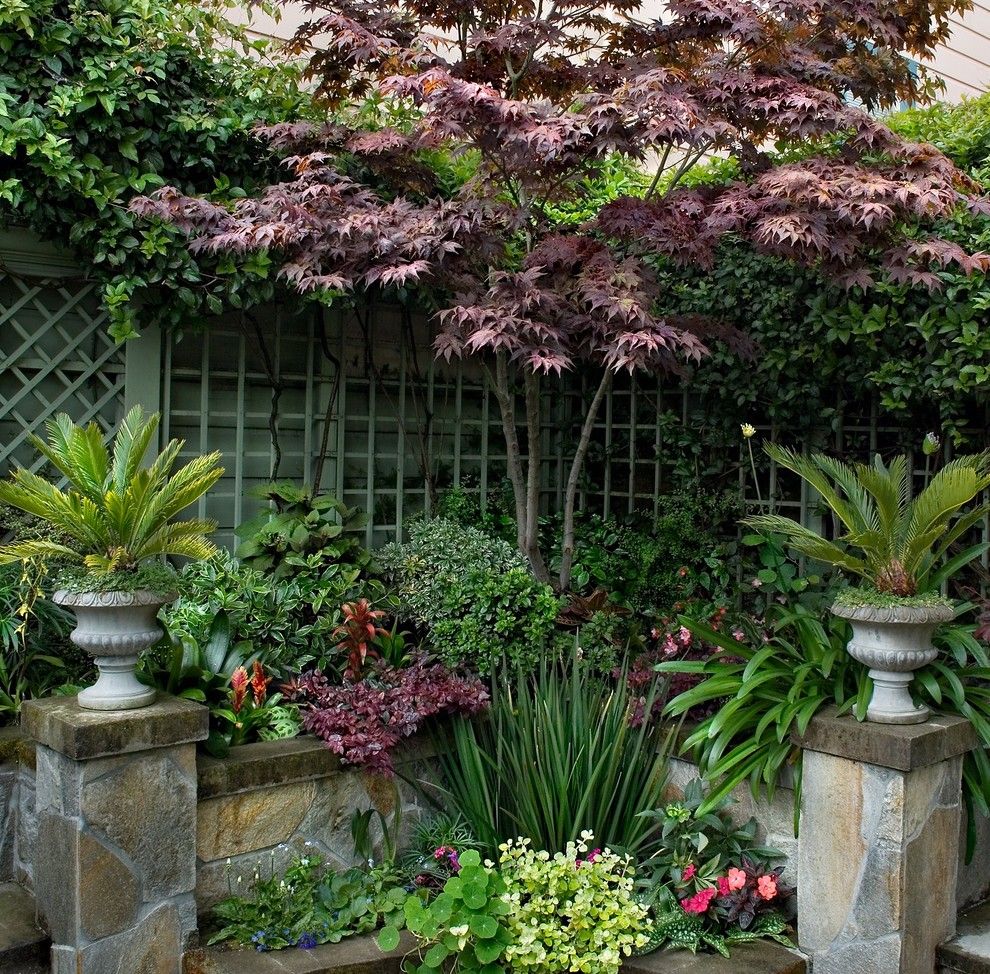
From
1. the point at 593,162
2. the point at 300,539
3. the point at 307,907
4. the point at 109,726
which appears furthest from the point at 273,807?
the point at 593,162

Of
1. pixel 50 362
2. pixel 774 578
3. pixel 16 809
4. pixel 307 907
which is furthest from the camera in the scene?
pixel 774 578

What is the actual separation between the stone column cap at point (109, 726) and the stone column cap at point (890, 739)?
1.97 meters

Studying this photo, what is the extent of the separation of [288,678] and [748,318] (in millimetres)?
2798

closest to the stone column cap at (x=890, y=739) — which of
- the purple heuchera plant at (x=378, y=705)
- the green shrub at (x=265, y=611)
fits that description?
the purple heuchera plant at (x=378, y=705)

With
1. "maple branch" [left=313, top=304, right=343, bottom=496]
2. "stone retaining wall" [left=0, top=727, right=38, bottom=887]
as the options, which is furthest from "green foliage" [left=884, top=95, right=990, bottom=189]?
"stone retaining wall" [left=0, top=727, right=38, bottom=887]

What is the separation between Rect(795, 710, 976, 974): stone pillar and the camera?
2898 mm

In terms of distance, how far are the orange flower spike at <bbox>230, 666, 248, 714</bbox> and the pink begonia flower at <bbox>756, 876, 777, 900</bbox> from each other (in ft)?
6.20

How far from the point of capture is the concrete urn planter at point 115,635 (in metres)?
2.87

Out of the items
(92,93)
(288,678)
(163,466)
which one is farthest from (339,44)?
(288,678)

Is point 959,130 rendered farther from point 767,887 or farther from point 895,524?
point 767,887

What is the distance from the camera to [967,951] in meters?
3.02

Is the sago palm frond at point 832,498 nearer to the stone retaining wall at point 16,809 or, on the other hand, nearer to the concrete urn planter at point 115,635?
the concrete urn planter at point 115,635

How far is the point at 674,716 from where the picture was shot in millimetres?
3768

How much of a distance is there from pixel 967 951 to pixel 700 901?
0.84m
